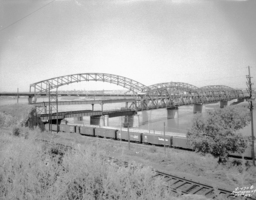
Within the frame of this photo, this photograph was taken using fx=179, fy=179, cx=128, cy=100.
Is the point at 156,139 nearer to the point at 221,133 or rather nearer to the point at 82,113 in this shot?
the point at 221,133

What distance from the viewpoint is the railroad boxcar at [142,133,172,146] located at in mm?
19884

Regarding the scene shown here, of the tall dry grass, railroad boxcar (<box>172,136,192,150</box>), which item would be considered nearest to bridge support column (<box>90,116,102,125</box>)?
railroad boxcar (<box>172,136,192,150</box>)

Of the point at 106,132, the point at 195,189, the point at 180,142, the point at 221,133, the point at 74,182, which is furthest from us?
the point at 106,132

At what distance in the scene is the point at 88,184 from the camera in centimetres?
488

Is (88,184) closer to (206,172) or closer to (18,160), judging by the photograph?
(18,160)

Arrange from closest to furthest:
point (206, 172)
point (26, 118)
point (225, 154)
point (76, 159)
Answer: point (76, 159) < point (206, 172) < point (225, 154) < point (26, 118)

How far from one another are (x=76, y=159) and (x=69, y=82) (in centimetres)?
7685

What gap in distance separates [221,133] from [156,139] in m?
9.08

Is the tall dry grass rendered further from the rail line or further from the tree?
the tree

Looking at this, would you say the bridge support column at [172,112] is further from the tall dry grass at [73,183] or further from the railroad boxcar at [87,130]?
the tall dry grass at [73,183]

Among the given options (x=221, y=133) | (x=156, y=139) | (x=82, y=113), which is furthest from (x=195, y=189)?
(x=82, y=113)

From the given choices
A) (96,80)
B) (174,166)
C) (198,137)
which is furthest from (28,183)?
(96,80)

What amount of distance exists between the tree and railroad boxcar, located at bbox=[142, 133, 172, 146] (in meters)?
6.11

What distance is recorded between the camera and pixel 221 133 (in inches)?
494
